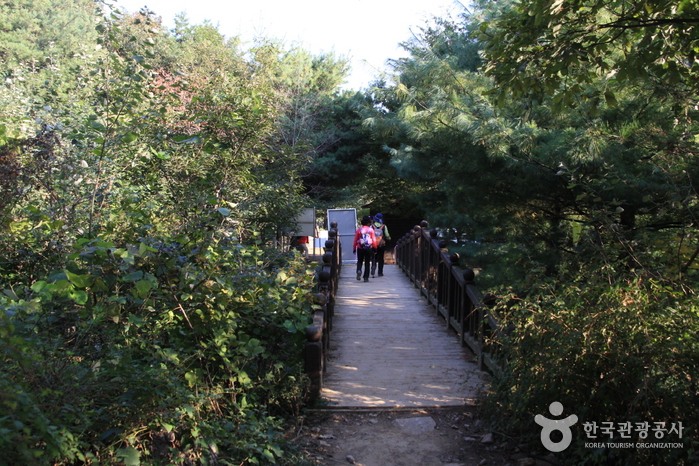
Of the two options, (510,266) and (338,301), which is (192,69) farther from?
(510,266)

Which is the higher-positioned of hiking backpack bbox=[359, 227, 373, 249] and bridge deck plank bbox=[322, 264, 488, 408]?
hiking backpack bbox=[359, 227, 373, 249]

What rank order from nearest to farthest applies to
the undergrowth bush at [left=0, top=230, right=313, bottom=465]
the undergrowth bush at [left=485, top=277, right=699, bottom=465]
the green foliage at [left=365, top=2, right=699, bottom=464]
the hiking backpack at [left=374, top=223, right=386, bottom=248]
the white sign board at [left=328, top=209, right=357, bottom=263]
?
1. the undergrowth bush at [left=0, top=230, right=313, bottom=465]
2. the undergrowth bush at [left=485, top=277, right=699, bottom=465]
3. the green foliage at [left=365, top=2, right=699, bottom=464]
4. the hiking backpack at [left=374, top=223, right=386, bottom=248]
5. the white sign board at [left=328, top=209, right=357, bottom=263]

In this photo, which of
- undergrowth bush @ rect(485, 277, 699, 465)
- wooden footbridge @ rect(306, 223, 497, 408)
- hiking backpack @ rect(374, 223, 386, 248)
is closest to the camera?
undergrowth bush @ rect(485, 277, 699, 465)

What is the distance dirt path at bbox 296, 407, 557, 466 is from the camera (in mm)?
3701

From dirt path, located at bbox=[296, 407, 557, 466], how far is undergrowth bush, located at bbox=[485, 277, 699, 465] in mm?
300

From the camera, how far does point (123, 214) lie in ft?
14.0

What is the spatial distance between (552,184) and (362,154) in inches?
575

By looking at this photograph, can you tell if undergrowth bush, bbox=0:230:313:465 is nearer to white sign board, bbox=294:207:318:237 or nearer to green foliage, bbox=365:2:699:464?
green foliage, bbox=365:2:699:464

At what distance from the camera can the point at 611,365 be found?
2.97m

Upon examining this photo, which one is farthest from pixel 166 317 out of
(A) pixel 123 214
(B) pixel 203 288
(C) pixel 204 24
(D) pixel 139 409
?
(C) pixel 204 24

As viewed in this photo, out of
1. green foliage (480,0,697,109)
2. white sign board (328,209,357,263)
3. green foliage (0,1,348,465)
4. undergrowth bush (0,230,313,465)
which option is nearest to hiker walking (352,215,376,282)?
white sign board (328,209,357,263)

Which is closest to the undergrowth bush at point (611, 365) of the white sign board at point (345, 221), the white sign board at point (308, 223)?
the white sign board at point (308, 223)

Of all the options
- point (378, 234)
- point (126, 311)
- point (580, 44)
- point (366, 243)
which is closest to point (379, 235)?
point (378, 234)

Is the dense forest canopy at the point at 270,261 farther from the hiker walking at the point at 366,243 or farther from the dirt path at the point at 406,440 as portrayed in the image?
the hiker walking at the point at 366,243
